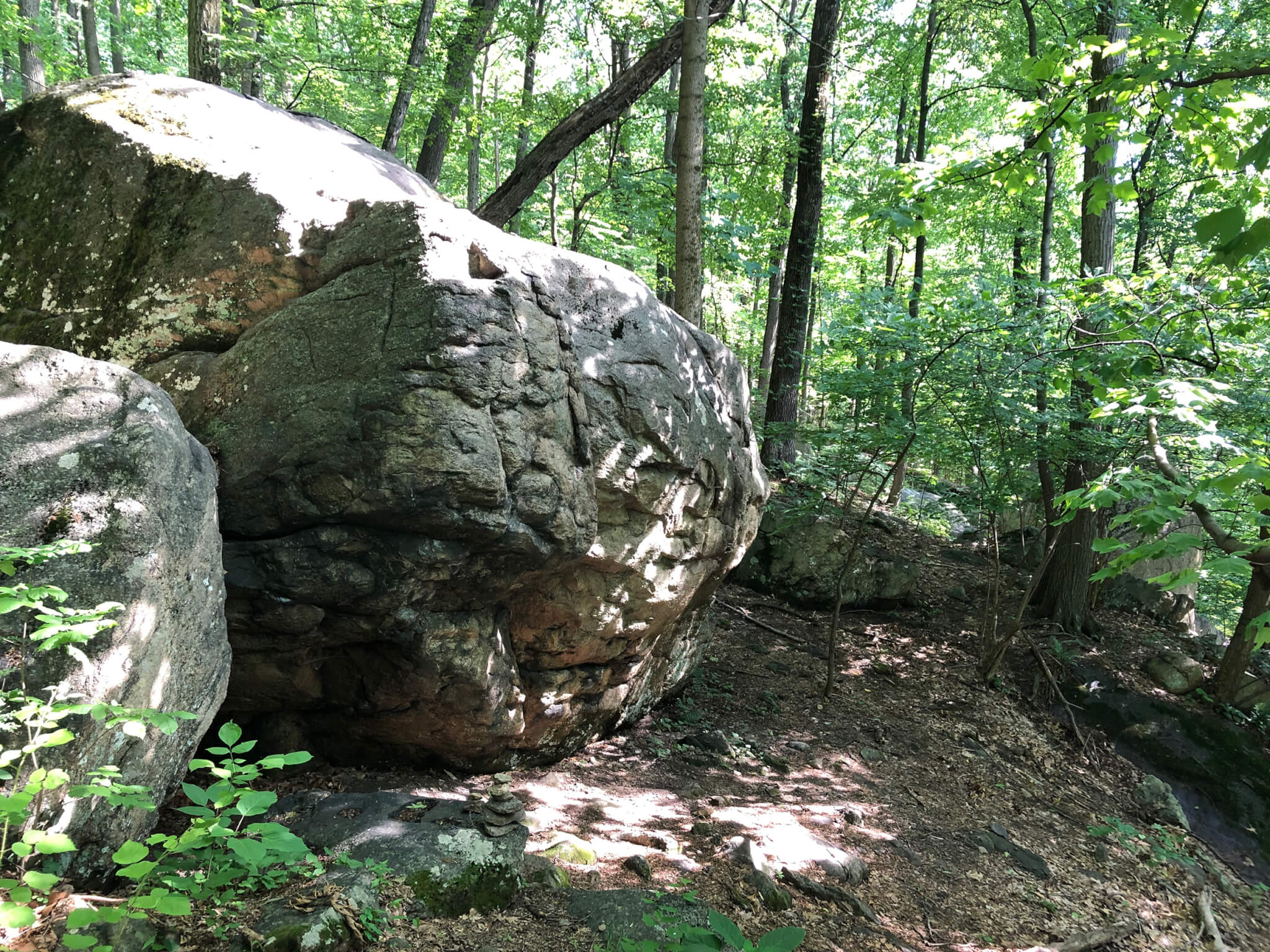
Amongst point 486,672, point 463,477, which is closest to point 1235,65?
point 463,477

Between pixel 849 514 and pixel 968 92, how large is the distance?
37.5 feet

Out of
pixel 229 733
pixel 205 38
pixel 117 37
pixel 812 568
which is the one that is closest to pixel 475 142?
pixel 205 38

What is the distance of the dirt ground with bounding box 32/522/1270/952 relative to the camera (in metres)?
4.31

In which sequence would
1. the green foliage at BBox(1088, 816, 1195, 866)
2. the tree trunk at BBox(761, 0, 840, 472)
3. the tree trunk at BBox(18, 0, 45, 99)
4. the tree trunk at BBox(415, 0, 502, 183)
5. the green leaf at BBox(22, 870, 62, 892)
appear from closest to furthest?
the green leaf at BBox(22, 870, 62, 892)
the green foliage at BBox(1088, 816, 1195, 866)
the tree trunk at BBox(415, 0, 502, 183)
the tree trunk at BBox(761, 0, 840, 472)
the tree trunk at BBox(18, 0, 45, 99)

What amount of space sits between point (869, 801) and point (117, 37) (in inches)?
791

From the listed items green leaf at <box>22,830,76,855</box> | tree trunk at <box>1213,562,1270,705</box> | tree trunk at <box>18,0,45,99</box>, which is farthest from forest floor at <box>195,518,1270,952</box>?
tree trunk at <box>18,0,45,99</box>

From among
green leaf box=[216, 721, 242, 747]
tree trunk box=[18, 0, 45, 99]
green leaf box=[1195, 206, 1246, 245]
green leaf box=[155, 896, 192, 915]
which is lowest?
green leaf box=[155, 896, 192, 915]

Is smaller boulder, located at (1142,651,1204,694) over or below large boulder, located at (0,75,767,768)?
below

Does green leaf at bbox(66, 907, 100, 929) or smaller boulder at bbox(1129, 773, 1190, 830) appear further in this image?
smaller boulder at bbox(1129, 773, 1190, 830)

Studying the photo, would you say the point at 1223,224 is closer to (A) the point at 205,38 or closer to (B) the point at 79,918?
(B) the point at 79,918

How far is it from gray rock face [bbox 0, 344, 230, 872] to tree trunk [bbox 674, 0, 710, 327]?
17.8ft

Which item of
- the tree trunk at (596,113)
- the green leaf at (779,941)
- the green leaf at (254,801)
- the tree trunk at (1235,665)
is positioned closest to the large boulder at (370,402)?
the green leaf at (254,801)

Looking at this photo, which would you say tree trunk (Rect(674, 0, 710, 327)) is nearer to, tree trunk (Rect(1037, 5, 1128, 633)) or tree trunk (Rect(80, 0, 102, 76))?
tree trunk (Rect(1037, 5, 1128, 633))

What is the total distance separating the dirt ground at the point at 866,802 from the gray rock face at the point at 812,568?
0.34 metres
